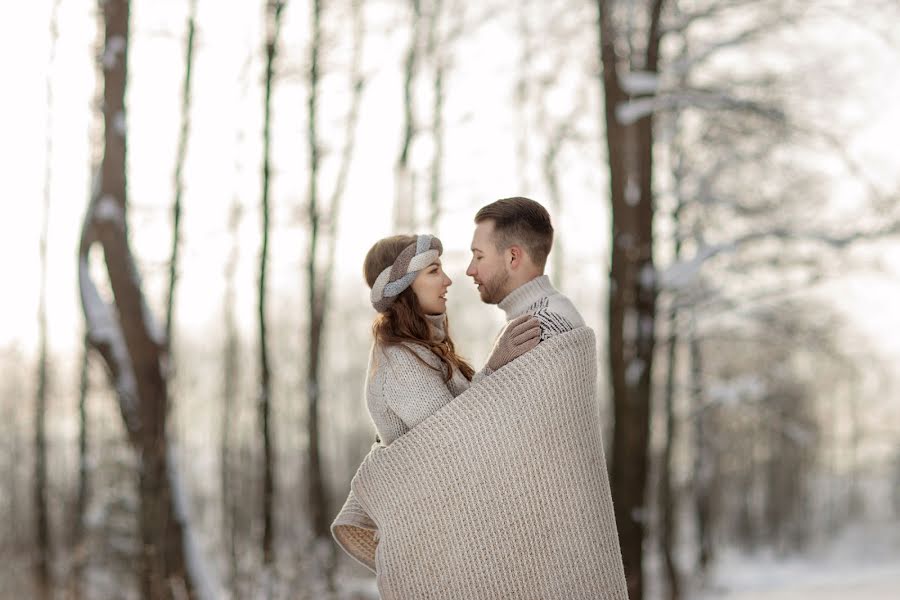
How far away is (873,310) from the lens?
44.0ft

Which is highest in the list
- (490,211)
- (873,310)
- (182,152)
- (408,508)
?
(182,152)

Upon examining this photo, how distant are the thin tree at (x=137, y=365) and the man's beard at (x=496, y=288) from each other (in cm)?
535

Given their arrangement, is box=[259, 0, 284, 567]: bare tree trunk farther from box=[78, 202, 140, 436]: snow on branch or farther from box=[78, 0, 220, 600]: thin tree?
box=[78, 202, 140, 436]: snow on branch

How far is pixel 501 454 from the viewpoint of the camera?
343 centimetres

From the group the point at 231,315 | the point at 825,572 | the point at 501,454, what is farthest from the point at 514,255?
the point at 825,572

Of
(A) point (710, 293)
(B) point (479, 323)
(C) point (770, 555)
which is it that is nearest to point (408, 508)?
(A) point (710, 293)

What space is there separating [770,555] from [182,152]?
31.2 m

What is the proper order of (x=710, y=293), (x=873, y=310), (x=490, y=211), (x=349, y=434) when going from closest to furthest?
(x=490, y=211), (x=710, y=293), (x=873, y=310), (x=349, y=434)

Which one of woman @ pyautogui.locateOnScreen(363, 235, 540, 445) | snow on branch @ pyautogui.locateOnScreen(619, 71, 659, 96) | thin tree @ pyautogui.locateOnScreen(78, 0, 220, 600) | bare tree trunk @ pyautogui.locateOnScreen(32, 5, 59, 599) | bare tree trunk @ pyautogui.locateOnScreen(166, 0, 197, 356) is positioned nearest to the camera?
woman @ pyautogui.locateOnScreen(363, 235, 540, 445)

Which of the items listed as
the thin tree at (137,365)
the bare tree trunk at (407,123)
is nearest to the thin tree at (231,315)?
the bare tree trunk at (407,123)

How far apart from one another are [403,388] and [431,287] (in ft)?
1.22

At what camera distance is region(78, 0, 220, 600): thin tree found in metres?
8.53

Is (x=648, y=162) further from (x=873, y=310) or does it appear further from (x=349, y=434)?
(x=349, y=434)

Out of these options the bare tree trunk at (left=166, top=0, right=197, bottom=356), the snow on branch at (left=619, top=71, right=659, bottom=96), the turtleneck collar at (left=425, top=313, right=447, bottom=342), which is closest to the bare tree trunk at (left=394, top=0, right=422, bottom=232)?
the bare tree trunk at (left=166, top=0, right=197, bottom=356)
